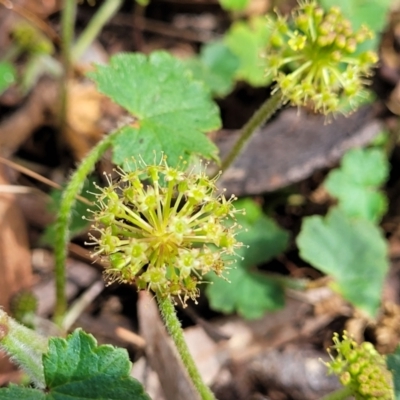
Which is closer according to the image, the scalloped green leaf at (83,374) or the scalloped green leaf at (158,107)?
the scalloped green leaf at (83,374)

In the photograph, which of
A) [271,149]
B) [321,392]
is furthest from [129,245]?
[271,149]

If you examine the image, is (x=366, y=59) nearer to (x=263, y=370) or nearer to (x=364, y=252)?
(x=364, y=252)

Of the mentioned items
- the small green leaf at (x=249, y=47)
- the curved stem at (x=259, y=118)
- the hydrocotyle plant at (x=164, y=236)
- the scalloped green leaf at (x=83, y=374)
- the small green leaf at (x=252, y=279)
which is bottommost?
the small green leaf at (x=252, y=279)

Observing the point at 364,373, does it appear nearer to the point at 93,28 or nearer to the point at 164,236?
the point at 164,236

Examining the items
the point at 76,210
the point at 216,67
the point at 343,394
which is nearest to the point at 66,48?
the point at 216,67

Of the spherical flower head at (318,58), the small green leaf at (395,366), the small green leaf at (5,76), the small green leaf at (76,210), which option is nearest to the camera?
the small green leaf at (395,366)

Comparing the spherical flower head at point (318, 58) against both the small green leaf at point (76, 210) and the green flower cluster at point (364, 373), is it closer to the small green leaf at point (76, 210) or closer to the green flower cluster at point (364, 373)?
the green flower cluster at point (364, 373)

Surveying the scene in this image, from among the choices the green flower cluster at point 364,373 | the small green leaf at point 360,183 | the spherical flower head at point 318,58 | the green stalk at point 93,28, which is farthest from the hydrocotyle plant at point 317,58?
the green stalk at point 93,28
